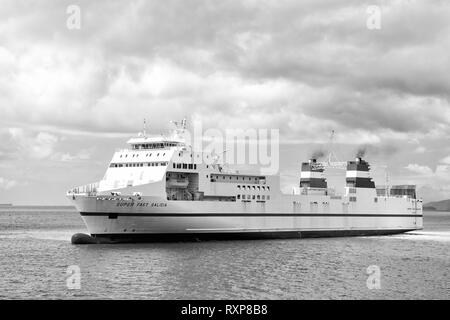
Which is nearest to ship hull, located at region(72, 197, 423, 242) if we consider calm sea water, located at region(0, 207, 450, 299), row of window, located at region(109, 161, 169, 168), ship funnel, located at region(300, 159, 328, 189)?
calm sea water, located at region(0, 207, 450, 299)

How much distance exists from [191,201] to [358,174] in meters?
21.0

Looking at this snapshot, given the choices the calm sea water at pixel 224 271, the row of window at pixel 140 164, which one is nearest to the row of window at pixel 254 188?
the calm sea water at pixel 224 271

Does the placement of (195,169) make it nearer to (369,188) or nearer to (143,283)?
(143,283)

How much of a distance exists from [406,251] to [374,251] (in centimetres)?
264

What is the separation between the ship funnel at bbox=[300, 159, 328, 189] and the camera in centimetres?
5391

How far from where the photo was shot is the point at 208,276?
28062 millimetres

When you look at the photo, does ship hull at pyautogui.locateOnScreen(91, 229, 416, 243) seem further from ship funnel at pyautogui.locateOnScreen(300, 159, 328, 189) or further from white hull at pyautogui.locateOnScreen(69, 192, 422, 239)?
ship funnel at pyautogui.locateOnScreen(300, 159, 328, 189)

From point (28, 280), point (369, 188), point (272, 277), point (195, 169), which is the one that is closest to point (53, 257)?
point (28, 280)

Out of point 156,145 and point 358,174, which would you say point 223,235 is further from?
point 358,174

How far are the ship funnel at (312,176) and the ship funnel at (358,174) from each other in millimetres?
2775

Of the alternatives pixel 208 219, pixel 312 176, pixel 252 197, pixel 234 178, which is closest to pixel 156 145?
pixel 234 178

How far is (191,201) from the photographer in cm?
4088

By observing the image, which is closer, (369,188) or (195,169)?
(195,169)
